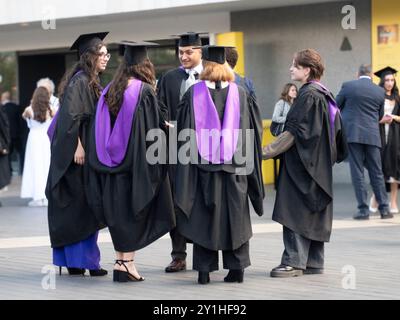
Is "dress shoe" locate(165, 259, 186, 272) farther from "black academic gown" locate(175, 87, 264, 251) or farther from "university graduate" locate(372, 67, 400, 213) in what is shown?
"university graduate" locate(372, 67, 400, 213)

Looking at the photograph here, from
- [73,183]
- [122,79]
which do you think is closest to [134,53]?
[122,79]

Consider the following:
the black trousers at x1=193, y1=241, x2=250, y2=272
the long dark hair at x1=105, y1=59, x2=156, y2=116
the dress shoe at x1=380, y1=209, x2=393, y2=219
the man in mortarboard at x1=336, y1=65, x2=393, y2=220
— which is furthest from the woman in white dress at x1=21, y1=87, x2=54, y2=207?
the black trousers at x1=193, y1=241, x2=250, y2=272

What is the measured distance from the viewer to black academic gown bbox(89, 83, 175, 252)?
8.27 m

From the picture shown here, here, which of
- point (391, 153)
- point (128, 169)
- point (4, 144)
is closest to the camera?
point (128, 169)

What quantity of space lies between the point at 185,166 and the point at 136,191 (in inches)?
17.6

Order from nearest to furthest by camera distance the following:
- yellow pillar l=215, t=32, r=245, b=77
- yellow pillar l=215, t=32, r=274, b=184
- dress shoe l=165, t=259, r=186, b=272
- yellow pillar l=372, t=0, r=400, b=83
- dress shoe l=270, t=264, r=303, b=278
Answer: dress shoe l=270, t=264, r=303, b=278 < dress shoe l=165, t=259, r=186, b=272 < yellow pillar l=372, t=0, r=400, b=83 < yellow pillar l=215, t=32, r=274, b=184 < yellow pillar l=215, t=32, r=245, b=77

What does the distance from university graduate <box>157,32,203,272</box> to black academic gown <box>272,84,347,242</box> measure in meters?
1.04

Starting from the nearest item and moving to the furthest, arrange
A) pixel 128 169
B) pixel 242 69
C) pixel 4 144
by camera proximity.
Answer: pixel 128 169, pixel 4 144, pixel 242 69

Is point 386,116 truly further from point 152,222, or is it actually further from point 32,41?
point 32,41

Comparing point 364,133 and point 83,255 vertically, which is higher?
point 364,133

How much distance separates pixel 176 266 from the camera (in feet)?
29.5

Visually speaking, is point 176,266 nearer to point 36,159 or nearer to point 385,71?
point 385,71

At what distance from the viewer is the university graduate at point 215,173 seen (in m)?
8.22

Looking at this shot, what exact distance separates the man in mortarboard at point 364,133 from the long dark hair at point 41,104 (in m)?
4.76
